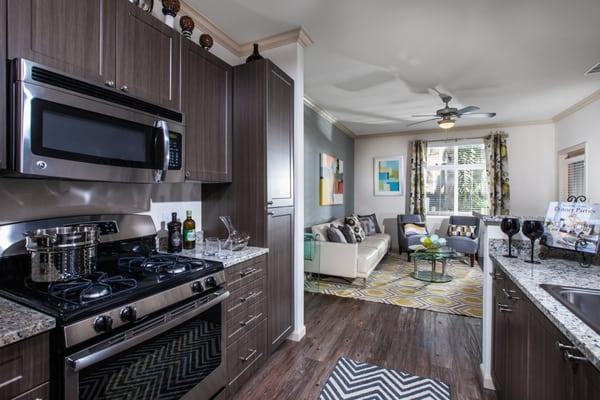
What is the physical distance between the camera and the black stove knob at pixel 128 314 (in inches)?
44.3

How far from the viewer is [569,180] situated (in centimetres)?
529

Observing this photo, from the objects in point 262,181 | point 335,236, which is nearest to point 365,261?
point 335,236

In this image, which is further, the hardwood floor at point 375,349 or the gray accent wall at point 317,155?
the gray accent wall at point 317,155

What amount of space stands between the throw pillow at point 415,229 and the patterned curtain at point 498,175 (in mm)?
1433

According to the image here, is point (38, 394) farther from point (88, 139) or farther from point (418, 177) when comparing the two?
point (418, 177)

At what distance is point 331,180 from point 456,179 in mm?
2900

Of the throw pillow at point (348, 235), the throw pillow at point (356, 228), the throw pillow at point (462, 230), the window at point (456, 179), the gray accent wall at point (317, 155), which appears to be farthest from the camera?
the window at point (456, 179)

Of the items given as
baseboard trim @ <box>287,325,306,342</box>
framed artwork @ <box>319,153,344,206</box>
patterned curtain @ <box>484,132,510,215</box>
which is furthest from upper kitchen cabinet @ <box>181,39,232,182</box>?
patterned curtain @ <box>484,132,510,215</box>

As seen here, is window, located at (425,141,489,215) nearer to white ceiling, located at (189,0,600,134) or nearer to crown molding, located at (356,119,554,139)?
crown molding, located at (356,119,554,139)

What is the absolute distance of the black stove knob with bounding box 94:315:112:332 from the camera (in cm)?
104

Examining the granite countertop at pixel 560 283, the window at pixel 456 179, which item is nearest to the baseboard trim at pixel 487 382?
the granite countertop at pixel 560 283

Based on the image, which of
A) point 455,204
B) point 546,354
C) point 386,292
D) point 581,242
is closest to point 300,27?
point 581,242

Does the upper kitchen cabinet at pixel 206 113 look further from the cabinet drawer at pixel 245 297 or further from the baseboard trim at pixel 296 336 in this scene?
the baseboard trim at pixel 296 336

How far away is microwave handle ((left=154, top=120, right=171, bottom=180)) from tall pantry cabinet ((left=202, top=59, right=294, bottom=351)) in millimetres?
672
